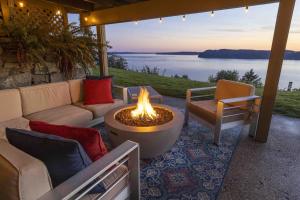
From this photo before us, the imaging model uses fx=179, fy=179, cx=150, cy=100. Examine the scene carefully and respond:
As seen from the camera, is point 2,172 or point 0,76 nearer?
point 2,172

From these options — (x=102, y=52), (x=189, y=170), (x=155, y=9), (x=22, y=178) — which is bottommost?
(x=189, y=170)

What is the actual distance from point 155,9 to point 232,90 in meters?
2.07

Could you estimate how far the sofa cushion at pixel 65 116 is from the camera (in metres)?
2.34

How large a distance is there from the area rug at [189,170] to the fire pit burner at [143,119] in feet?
1.48

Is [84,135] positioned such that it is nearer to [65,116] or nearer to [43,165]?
[43,165]

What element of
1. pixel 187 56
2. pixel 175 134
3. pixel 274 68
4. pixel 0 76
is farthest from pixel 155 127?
pixel 187 56

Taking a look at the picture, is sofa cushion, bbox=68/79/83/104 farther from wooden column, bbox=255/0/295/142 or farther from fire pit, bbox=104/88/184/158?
wooden column, bbox=255/0/295/142

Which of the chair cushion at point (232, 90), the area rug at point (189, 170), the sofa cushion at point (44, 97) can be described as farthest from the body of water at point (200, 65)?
the sofa cushion at point (44, 97)

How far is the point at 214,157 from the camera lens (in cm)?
226

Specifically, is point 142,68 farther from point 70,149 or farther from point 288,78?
point 70,149

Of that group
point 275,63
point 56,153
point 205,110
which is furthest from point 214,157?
point 56,153

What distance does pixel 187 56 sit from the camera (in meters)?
5.92

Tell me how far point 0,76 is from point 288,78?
6392mm

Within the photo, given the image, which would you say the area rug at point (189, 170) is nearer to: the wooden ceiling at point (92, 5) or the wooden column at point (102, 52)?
the wooden column at point (102, 52)
